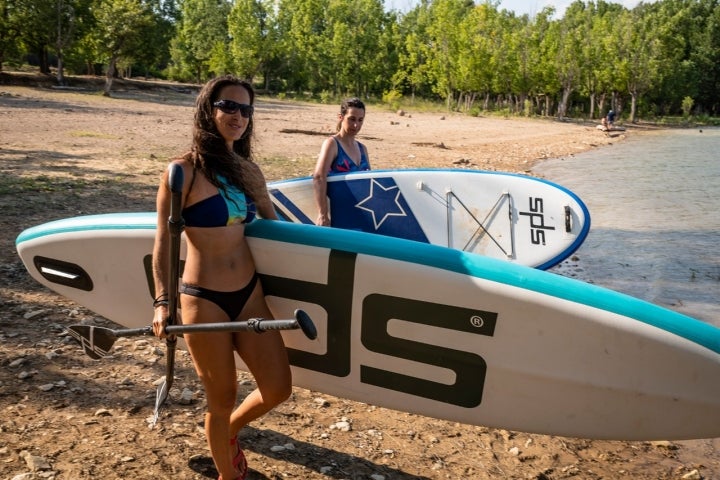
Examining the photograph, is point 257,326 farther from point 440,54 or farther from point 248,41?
point 440,54

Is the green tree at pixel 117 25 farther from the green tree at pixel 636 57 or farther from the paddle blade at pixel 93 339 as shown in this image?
the green tree at pixel 636 57

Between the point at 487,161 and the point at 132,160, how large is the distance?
938cm

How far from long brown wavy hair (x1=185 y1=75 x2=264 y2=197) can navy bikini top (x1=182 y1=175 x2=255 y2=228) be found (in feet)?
0.10

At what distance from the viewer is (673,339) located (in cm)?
256

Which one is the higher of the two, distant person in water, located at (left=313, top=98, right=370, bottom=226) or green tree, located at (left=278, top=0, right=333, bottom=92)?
green tree, located at (left=278, top=0, right=333, bottom=92)

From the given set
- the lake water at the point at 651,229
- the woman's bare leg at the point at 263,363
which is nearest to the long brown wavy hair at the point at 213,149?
the woman's bare leg at the point at 263,363

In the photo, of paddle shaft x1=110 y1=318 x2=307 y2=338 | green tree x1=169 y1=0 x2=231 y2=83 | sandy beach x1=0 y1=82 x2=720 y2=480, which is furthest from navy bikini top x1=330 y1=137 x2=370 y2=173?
green tree x1=169 y1=0 x2=231 y2=83

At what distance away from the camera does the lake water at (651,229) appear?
7.22m

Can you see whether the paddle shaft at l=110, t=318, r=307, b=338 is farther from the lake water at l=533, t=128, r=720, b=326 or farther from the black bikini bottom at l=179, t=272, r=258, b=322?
the lake water at l=533, t=128, r=720, b=326

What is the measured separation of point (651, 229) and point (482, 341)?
8805 mm

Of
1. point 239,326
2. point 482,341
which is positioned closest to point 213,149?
point 239,326

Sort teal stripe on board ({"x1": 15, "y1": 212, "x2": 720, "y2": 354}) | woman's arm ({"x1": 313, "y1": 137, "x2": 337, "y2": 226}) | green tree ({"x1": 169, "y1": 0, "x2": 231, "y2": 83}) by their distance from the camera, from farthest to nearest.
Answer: green tree ({"x1": 169, "y1": 0, "x2": 231, "y2": 83})
woman's arm ({"x1": 313, "y1": 137, "x2": 337, "y2": 226})
teal stripe on board ({"x1": 15, "y1": 212, "x2": 720, "y2": 354})

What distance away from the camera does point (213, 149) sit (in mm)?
2510

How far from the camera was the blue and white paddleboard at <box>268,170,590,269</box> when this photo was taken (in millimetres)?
6059
